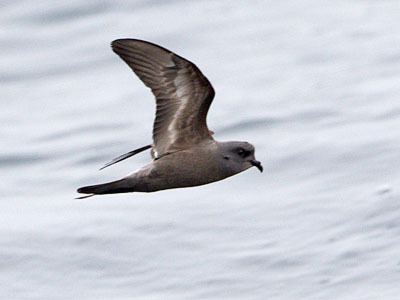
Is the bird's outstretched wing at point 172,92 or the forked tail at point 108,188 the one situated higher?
the bird's outstretched wing at point 172,92

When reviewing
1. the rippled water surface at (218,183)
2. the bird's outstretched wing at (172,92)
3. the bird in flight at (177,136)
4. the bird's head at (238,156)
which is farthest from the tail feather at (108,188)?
the rippled water surface at (218,183)

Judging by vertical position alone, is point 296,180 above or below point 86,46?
below

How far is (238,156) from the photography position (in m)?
11.4

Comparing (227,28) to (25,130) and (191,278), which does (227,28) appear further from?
(191,278)

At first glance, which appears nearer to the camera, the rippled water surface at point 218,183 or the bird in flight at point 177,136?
the bird in flight at point 177,136

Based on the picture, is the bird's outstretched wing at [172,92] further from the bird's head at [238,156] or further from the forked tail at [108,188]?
the forked tail at [108,188]

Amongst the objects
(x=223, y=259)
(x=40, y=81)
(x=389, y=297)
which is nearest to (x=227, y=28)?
(x=40, y=81)

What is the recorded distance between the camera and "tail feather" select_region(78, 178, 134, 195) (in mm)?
11125

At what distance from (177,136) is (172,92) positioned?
29 cm

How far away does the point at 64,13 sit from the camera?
3338 centimetres

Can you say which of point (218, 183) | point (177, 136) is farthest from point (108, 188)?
point (218, 183)

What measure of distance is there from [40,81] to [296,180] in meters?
7.37

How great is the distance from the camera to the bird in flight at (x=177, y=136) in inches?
446

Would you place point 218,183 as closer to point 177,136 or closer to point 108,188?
point 177,136
